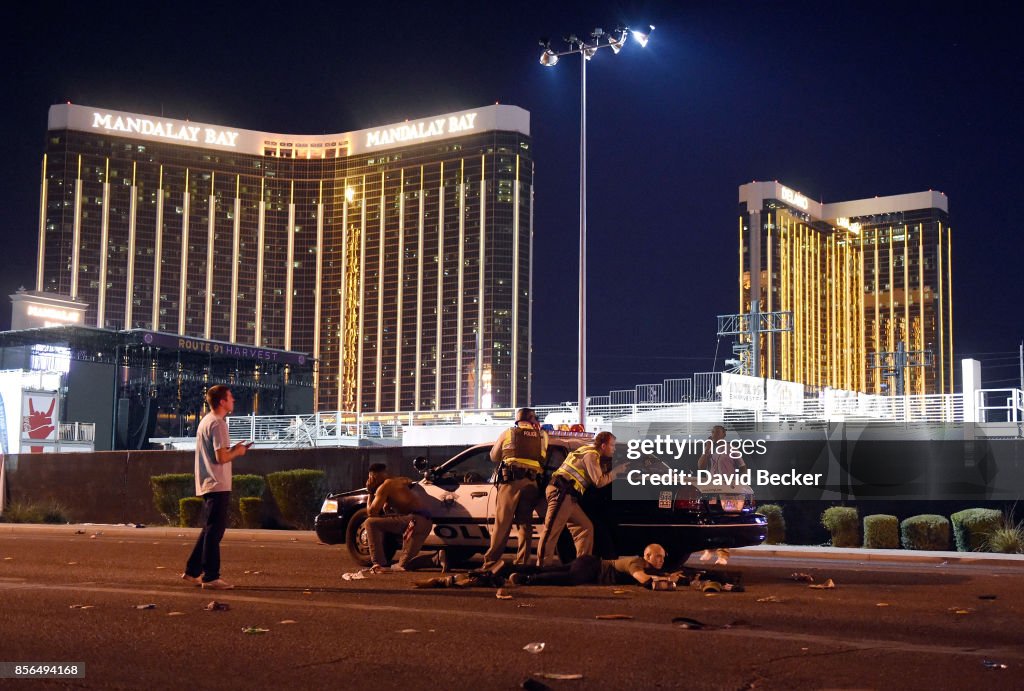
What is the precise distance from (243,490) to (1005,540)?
49.7 ft

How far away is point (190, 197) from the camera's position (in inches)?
6093

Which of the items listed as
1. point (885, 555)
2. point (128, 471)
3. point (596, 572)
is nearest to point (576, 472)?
point (596, 572)

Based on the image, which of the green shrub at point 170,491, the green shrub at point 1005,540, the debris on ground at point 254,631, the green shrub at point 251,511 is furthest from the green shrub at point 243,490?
the debris on ground at point 254,631

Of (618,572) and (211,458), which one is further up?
(211,458)

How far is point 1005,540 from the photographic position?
1761 cm

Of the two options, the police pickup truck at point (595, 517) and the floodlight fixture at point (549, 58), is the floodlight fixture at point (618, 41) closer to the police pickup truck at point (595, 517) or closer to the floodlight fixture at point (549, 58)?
the floodlight fixture at point (549, 58)

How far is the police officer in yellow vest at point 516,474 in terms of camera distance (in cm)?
1151

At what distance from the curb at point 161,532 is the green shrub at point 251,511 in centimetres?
55

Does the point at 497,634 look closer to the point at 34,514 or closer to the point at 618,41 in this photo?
the point at 34,514

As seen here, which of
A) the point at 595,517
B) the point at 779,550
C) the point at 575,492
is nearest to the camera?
the point at 575,492

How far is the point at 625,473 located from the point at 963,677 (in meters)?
6.40

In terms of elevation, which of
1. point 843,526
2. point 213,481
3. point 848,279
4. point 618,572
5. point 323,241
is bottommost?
point 843,526

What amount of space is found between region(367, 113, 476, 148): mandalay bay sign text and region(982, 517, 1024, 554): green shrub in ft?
447

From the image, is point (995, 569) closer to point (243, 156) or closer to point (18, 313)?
point (18, 313)
